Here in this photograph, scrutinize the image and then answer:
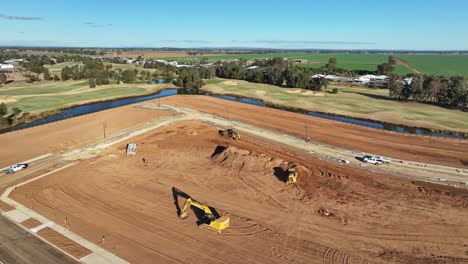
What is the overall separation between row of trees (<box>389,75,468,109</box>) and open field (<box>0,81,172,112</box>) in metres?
75.2

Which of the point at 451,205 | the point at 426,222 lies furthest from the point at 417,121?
the point at 426,222

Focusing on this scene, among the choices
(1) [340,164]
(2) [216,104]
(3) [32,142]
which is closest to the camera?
(1) [340,164]

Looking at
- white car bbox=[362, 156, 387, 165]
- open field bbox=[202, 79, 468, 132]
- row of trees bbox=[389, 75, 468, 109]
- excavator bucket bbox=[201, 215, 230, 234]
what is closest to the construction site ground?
excavator bucket bbox=[201, 215, 230, 234]

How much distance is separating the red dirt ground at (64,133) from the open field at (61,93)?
61.1 feet

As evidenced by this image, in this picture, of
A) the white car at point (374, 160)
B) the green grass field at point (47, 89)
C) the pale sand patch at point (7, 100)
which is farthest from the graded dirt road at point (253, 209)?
the green grass field at point (47, 89)

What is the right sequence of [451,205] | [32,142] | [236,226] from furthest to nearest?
1. [32,142]
2. [451,205]
3. [236,226]

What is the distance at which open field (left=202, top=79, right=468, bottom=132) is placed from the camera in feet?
216

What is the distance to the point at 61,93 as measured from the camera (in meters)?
98.2

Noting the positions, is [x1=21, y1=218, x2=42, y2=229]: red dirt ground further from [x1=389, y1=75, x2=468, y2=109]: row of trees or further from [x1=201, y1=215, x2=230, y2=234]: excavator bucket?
[x1=389, y1=75, x2=468, y2=109]: row of trees

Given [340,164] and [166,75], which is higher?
[166,75]

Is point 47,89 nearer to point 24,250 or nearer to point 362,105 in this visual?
point 24,250

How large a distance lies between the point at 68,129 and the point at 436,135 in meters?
67.4

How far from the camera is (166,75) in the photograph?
147 m

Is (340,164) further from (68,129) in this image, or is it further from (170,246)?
(68,129)
